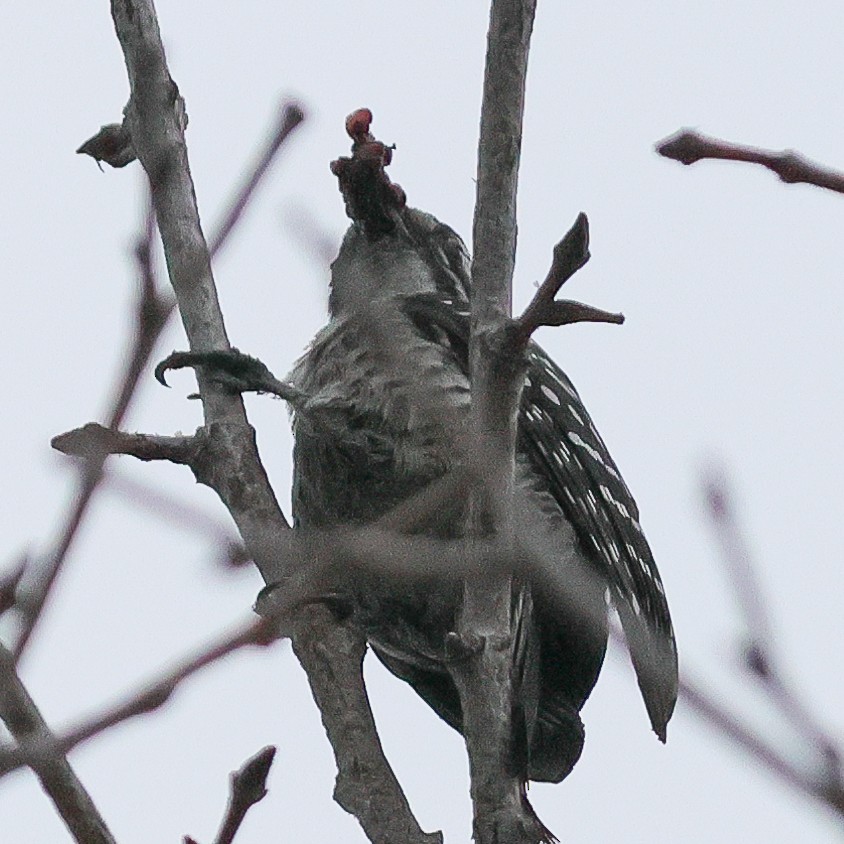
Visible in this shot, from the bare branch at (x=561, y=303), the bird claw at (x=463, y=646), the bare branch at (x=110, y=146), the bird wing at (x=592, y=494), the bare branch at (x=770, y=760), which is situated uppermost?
the bare branch at (x=110, y=146)

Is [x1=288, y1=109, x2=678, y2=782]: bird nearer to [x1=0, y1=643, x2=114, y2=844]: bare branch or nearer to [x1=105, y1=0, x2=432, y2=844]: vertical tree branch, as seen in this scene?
[x1=105, y1=0, x2=432, y2=844]: vertical tree branch

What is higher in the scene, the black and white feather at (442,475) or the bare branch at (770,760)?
the black and white feather at (442,475)

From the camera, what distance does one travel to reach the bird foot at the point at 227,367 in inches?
142

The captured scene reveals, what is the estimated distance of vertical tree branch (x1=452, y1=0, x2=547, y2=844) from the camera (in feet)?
8.54

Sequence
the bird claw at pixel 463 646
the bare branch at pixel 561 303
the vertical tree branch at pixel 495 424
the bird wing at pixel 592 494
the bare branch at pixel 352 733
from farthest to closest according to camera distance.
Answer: the bird wing at pixel 592 494
the bare branch at pixel 352 733
the bird claw at pixel 463 646
the vertical tree branch at pixel 495 424
the bare branch at pixel 561 303

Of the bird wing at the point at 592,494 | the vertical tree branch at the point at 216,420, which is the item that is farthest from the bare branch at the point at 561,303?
the bird wing at the point at 592,494

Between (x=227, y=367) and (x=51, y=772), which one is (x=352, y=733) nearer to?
(x=227, y=367)

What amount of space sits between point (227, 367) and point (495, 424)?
1.16 metres

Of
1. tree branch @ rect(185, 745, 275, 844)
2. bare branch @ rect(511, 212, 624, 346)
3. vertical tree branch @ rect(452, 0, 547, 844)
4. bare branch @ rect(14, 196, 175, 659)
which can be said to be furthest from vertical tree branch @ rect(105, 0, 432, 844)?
bare branch @ rect(14, 196, 175, 659)

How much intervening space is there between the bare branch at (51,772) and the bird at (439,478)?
2.40 meters

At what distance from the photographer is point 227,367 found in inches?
146

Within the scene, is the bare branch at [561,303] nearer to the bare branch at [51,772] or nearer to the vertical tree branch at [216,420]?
the vertical tree branch at [216,420]

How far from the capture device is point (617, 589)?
14.0ft

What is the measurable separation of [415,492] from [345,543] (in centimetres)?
276
